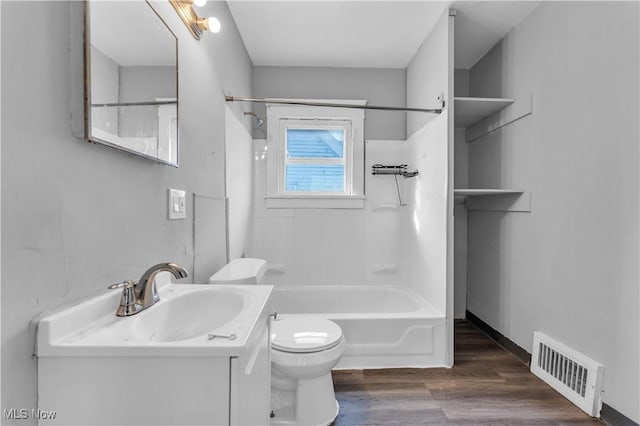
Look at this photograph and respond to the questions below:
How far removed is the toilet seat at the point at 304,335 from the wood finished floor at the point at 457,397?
42 cm

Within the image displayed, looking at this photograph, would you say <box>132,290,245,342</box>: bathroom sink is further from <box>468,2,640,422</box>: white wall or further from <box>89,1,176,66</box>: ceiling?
<box>468,2,640,422</box>: white wall

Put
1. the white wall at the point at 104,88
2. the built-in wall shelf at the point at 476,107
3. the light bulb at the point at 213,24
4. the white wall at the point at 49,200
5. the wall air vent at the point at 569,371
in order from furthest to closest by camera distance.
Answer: the built-in wall shelf at the point at 476,107 → the wall air vent at the point at 569,371 → the light bulb at the point at 213,24 → the white wall at the point at 104,88 → the white wall at the point at 49,200

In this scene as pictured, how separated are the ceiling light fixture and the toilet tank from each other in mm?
1205

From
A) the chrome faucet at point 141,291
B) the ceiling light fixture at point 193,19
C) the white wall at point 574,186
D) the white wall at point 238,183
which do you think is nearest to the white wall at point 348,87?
the white wall at point 238,183

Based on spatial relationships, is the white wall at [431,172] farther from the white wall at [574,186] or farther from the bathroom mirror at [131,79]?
the bathroom mirror at [131,79]

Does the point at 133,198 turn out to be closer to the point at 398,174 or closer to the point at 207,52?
the point at 207,52

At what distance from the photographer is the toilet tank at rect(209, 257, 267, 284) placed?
5.19 ft

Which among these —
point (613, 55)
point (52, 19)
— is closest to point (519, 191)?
point (613, 55)

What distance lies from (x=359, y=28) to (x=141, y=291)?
2388mm

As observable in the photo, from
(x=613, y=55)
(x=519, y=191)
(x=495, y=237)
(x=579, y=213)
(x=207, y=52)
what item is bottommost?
(x=495, y=237)

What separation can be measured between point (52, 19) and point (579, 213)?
7.80ft

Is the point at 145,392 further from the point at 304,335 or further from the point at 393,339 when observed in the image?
the point at 393,339

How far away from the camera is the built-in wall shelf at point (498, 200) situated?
7.29 feet

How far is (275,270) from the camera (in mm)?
2990
